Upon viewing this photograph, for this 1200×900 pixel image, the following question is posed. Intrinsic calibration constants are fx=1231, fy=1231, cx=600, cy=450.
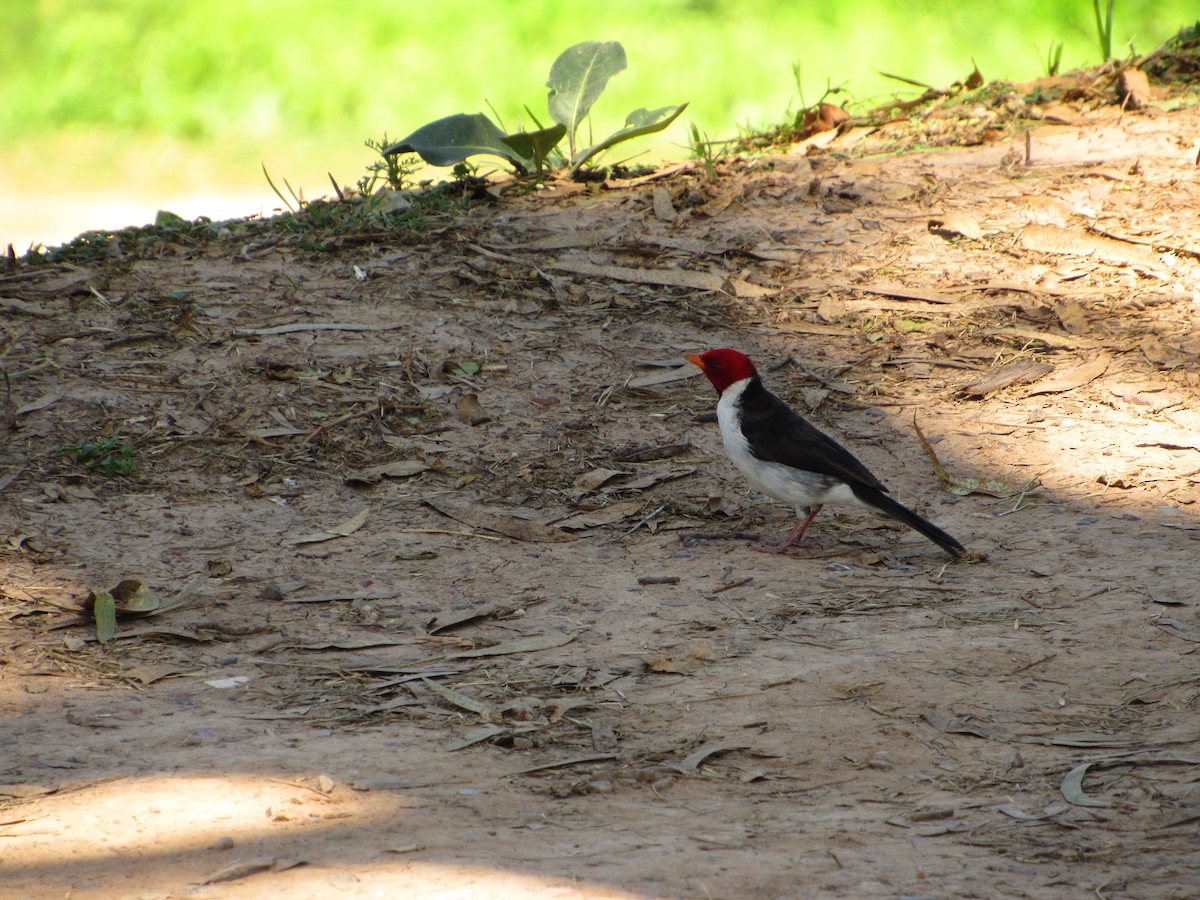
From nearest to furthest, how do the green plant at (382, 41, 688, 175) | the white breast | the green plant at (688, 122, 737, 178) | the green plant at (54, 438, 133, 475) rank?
the white breast < the green plant at (54, 438, 133, 475) < the green plant at (382, 41, 688, 175) < the green plant at (688, 122, 737, 178)

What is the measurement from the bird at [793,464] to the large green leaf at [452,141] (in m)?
3.29

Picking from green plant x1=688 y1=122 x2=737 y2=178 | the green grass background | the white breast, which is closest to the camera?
the white breast

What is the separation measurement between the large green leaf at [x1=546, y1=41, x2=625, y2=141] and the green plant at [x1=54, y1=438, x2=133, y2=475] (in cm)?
406

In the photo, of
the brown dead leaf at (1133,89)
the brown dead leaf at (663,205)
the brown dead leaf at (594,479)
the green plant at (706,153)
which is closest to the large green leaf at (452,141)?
the brown dead leaf at (663,205)

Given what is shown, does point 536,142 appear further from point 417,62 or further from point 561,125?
point 417,62

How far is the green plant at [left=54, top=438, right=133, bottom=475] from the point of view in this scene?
546cm

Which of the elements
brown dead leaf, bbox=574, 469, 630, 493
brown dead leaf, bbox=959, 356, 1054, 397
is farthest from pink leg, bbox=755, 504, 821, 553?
brown dead leaf, bbox=959, 356, 1054, 397

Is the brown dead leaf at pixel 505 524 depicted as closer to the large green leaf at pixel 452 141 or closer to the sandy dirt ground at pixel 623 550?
the sandy dirt ground at pixel 623 550

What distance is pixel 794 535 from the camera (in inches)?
207

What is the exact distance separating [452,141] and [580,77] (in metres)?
1.05

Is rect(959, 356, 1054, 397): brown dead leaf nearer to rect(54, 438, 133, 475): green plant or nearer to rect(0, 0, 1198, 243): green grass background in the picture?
rect(54, 438, 133, 475): green plant

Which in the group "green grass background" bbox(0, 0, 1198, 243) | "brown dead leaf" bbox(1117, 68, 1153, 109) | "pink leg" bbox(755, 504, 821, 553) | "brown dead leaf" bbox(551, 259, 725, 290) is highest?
"green grass background" bbox(0, 0, 1198, 243)

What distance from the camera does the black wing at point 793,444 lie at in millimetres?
5109

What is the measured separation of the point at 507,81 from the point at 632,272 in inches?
197
